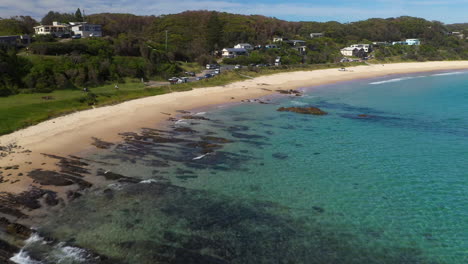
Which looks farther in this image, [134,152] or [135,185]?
[134,152]

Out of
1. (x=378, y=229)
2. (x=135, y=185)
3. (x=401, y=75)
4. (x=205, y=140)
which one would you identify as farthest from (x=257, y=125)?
(x=401, y=75)

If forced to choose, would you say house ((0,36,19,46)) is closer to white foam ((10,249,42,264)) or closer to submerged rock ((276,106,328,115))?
submerged rock ((276,106,328,115))

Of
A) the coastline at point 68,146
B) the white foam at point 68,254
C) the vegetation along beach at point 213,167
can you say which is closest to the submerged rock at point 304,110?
the vegetation along beach at point 213,167

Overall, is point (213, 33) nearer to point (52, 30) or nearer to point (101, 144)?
point (52, 30)

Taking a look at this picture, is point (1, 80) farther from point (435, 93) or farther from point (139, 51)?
point (435, 93)

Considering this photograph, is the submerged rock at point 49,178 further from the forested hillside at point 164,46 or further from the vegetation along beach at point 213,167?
the forested hillside at point 164,46

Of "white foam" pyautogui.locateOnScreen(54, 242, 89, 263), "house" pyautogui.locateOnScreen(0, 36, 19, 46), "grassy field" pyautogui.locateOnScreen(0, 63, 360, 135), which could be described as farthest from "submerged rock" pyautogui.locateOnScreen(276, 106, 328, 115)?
"house" pyautogui.locateOnScreen(0, 36, 19, 46)

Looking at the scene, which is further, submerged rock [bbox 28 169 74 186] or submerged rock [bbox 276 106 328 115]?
submerged rock [bbox 276 106 328 115]
